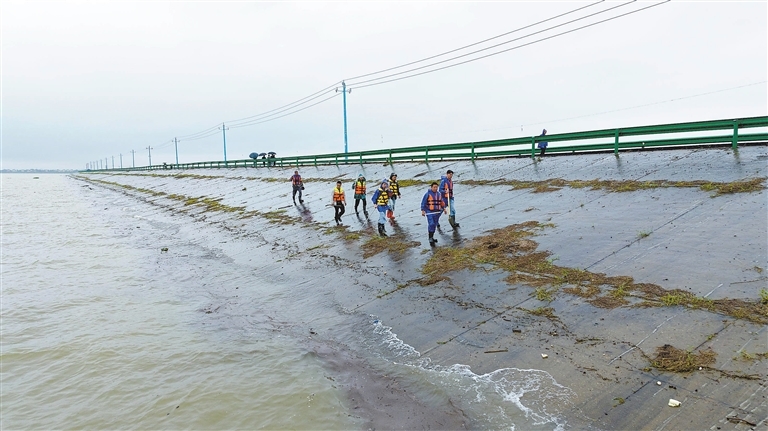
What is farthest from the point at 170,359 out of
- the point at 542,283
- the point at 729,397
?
the point at 729,397

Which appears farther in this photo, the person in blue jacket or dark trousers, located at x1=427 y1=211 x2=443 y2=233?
the person in blue jacket

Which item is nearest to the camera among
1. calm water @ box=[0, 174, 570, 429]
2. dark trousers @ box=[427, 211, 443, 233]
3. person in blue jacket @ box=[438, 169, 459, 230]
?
calm water @ box=[0, 174, 570, 429]

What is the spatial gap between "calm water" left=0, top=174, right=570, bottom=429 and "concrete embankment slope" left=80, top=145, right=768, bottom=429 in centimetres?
55

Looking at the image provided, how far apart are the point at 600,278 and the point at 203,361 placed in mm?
7091

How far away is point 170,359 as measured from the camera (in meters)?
7.53

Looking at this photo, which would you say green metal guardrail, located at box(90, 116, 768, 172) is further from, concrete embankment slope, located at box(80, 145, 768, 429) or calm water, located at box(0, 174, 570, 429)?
calm water, located at box(0, 174, 570, 429)

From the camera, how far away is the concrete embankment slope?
5.31 m

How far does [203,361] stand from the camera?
738cm

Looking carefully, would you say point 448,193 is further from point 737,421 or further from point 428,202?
point 737,421

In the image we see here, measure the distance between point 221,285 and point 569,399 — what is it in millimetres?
9457

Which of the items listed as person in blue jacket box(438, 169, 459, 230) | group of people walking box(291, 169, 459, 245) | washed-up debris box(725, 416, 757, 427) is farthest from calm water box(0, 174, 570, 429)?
person in blue jacket box(438, 169, 459, 230)

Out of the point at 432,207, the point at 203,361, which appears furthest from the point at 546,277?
the point at 203,361

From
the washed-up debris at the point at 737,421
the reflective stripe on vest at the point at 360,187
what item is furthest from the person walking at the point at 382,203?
the washed-up debris at the point at 737,421

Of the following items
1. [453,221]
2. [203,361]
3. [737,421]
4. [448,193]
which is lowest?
[203,361]
